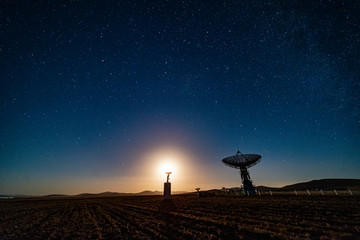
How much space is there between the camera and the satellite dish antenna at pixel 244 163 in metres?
46.6

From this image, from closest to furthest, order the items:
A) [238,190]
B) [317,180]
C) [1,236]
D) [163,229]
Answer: [163,229]
[1,236]
[238,190]
[317,180]

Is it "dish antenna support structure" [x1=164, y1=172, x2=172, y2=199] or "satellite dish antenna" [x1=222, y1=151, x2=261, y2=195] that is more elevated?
"satellite dish antenna" [x1=222, y1=151, x2=261, y2=195]

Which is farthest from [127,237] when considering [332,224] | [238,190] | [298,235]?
[238,190]

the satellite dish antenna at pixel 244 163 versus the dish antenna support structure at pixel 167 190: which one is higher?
the satellite dish antenna at pixel 244 163

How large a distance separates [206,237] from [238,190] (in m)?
40.7

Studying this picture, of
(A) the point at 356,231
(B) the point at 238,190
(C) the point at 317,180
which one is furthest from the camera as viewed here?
(C) the point at 317,180

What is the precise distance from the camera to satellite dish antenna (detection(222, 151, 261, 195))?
46625 mm

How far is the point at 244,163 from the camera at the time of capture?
47312 mm

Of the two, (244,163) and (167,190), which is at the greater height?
(244,163)

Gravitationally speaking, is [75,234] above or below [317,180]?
below

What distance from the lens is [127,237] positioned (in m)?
10.9

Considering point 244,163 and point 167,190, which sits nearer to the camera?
point 167,190

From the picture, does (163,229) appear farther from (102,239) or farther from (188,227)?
(102,239)

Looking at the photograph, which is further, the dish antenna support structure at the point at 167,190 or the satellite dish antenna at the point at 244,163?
the satellite dish antenna at the point at 244,163
